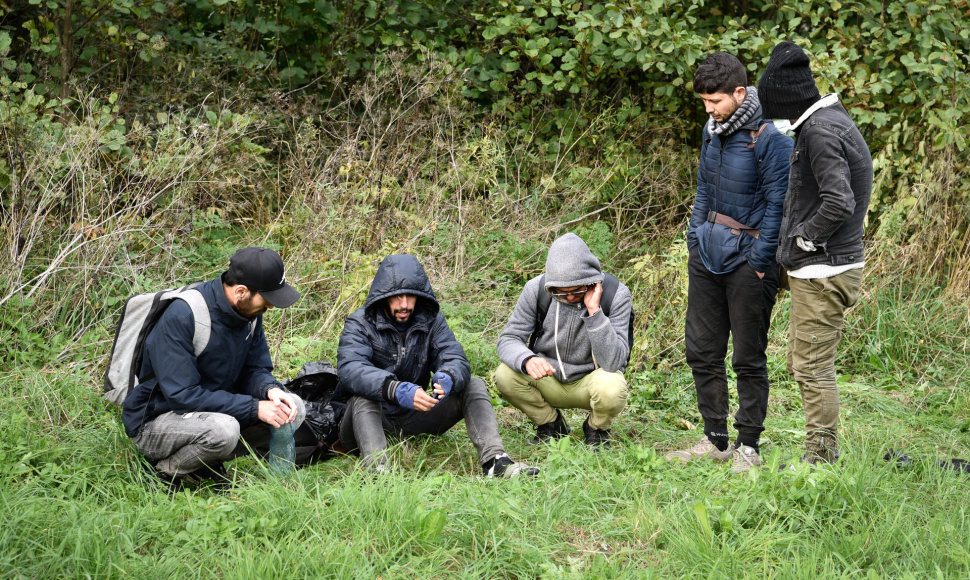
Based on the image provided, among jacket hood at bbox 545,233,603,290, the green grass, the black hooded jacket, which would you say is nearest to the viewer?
the green grass

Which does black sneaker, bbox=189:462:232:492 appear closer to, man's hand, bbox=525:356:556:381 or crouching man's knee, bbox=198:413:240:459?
crouching man's knee, bbox=198:413:240:459

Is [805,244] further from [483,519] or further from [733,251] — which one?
[483,519]

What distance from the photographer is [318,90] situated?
958 cm

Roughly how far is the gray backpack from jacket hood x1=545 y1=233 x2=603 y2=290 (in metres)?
1.83

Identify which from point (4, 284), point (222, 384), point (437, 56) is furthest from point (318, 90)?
point (222, 384)

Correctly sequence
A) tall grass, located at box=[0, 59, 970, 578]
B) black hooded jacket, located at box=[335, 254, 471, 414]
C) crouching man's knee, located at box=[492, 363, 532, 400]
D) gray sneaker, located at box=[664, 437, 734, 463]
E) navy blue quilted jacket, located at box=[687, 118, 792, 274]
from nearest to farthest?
tall grass, located at box=[0, 59, 970, 578]
navy blue quilted jacket, located at box=[687, 118, 792, 274]
black hooded jacket, located at box=[335, 254, 471, 414]
gray sneaker, located at box=[664, 437, 734, 463]
crouching man's knee, located at box=[492, 363, 532, 400]

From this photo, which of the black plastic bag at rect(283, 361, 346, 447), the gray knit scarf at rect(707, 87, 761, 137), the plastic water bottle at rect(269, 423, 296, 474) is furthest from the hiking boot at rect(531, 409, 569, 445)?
the gray knit scarf at rect(707, 87, 761, 137)

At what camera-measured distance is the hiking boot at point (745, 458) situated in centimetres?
435

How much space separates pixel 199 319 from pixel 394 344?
1.07 m

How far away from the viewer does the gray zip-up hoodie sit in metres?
4.68

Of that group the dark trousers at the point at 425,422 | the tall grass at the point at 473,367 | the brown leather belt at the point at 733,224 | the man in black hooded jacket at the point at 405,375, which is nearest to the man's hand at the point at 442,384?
the man in black hooded jacket at the point at 405,375

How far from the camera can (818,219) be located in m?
3.88

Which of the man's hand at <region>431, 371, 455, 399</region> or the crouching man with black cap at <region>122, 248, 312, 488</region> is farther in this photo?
the man's hand at <region>431, 371, 455, 399</region>

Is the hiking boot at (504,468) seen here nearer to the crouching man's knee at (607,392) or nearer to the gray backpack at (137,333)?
the crouching man's knee at (607,392)
